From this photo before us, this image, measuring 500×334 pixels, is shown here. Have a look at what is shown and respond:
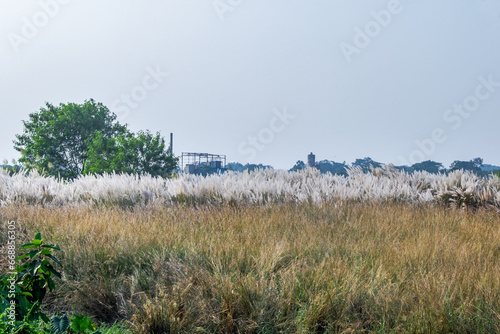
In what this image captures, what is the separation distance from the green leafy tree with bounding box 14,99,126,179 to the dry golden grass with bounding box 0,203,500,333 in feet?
88.8

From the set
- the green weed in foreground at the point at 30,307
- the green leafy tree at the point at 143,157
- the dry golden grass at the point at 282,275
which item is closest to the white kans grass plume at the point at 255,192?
the dry golden grass at the point at 282,275

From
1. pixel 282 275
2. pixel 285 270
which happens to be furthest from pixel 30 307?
pixel 285 270

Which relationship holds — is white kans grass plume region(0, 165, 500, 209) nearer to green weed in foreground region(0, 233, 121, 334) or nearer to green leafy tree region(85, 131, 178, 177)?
green weed in foreground region(0, 233, 121, 334)

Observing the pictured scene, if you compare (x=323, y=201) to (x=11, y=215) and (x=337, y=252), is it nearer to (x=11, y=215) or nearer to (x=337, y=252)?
(x=337, y=252)

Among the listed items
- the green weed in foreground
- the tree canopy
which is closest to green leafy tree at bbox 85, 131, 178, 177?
the tree canopy

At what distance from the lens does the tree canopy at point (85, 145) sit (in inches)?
1037

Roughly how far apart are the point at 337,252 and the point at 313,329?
4.95 feet

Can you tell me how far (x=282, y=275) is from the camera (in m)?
3.40

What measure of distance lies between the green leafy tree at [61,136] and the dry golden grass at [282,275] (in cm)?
2706

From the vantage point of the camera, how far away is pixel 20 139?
1262 inches

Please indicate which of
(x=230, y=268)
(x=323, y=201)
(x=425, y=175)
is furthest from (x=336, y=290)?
(x=425, y=175)

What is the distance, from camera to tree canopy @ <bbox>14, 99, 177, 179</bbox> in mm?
26328

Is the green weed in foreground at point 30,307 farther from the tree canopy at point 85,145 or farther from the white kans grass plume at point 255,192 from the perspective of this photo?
the tree canopy at point 85,145

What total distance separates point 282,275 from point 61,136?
31898 millimetres
